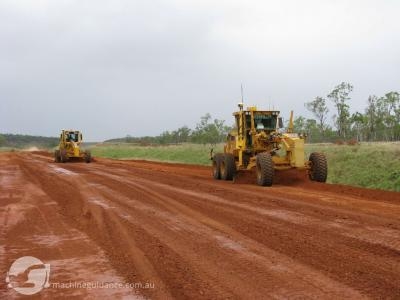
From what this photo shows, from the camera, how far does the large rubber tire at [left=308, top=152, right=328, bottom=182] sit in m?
16.2

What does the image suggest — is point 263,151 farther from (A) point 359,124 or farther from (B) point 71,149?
(A) point 359,124

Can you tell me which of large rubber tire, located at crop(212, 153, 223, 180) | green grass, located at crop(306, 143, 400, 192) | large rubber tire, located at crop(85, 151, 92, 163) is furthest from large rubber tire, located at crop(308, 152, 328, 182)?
large rubber tire, located at crop(85, 151, 92, 163)

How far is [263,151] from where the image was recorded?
1744 centimetres

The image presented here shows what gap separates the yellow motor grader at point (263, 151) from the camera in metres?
15.7

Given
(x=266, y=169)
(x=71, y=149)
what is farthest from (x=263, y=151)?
(x=71, y=149)

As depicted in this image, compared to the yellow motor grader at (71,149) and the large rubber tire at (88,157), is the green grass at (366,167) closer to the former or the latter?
the large rubber tire at (88,157)

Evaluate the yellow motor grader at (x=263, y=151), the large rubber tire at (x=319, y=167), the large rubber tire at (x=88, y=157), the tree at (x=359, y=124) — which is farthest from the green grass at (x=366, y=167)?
the tree at (x=359, y=124)

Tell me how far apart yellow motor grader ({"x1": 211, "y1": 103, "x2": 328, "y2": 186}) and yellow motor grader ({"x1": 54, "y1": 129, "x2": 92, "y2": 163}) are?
57.9ft

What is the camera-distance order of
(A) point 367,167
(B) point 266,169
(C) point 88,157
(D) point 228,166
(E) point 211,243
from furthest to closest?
1. (C) point 88,157
2. (A) point 367,167
3. (D) point 228,166
4. (B) point 266,169
5. (E) point 211,243

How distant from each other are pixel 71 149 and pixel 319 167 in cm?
2346

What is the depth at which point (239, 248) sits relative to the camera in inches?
270

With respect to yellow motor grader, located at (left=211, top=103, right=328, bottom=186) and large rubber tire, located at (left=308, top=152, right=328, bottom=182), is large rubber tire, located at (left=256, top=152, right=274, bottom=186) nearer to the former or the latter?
yellow motor grader, located at (left=211, top=103, right=328, bottom=186)

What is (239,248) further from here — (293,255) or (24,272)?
(24,272)

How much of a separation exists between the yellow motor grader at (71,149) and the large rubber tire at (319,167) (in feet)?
68.5
